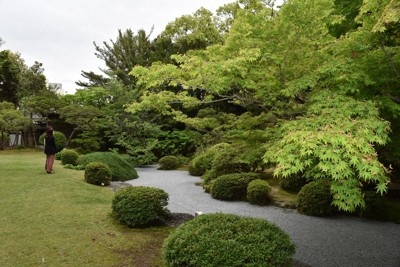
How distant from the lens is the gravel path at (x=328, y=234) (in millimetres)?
5168

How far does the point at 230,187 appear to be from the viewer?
31.0 ft

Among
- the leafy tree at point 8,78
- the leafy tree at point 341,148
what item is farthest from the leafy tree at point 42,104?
the leafy tree at point 341,148

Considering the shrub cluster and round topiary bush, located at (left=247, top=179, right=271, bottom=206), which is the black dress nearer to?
the shrub cluster

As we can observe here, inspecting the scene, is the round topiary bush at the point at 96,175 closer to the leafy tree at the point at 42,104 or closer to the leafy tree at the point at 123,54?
the leafy tree at the point at 42,104

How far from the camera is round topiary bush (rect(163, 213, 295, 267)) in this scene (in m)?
3.50

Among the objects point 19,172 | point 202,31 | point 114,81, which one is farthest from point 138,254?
point 202,31

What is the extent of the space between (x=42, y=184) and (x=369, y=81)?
30.9 ft

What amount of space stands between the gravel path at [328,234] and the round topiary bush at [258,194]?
0.75 ft

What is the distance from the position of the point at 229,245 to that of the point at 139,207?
3.01 m

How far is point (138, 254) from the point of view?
16.1ft

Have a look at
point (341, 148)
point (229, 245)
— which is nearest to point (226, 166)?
point (229, 245)

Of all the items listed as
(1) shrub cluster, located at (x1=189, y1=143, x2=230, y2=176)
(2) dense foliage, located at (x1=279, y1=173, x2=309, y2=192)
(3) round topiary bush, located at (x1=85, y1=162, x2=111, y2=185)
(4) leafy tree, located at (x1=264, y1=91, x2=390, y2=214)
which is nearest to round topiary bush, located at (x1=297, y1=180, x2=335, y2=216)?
(2) dense foliage, located at (x1=279, y1=173, x2=309, y2=192)

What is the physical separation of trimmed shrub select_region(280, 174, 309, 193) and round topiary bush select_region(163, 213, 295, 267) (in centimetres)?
581

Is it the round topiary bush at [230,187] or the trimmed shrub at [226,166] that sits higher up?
the trimmed shrub at [226,166]
